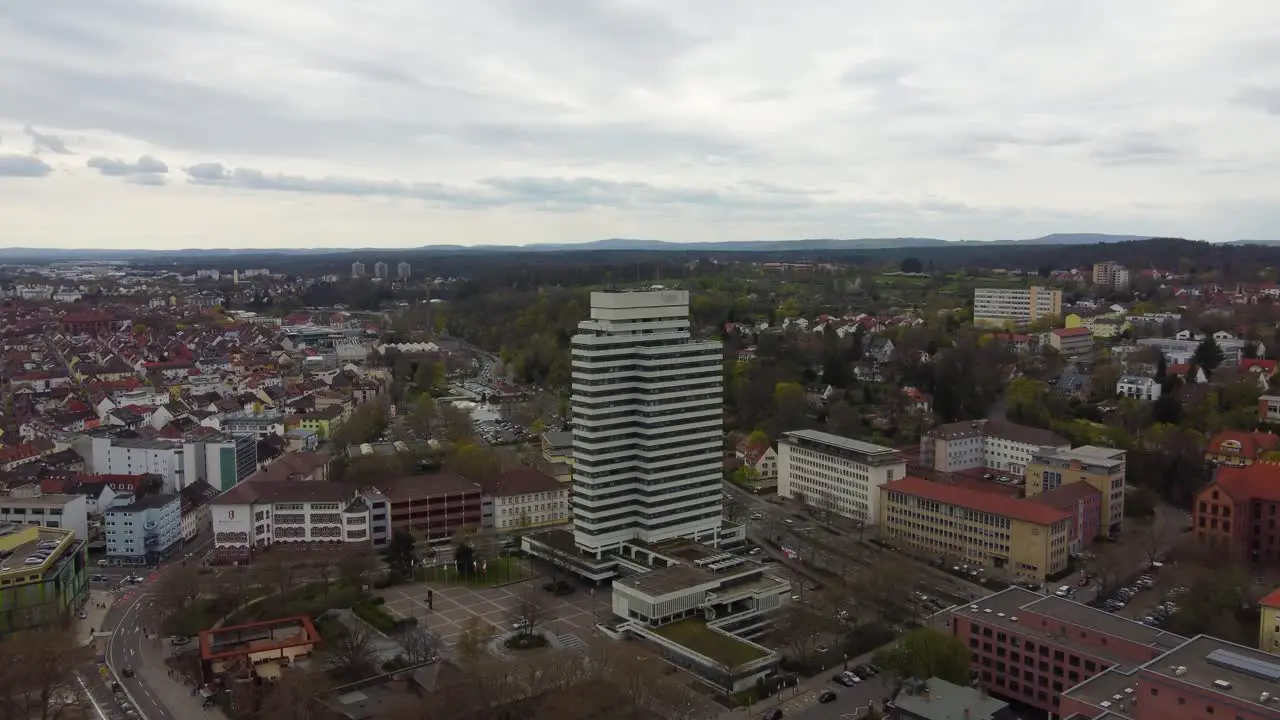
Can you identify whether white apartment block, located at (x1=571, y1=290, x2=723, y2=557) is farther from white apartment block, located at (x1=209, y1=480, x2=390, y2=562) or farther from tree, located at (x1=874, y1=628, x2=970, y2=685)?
tree, located at (x1=874, y1=628, x2=970, y2=685)

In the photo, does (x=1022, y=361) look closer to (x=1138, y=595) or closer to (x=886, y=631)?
(x=1138, y=595)

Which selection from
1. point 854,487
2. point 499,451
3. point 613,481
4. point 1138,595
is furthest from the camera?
point 499,451

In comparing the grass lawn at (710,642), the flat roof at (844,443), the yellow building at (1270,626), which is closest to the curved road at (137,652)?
the grass lawn at (710,642)

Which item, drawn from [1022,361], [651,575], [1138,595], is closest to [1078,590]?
[1138,595]

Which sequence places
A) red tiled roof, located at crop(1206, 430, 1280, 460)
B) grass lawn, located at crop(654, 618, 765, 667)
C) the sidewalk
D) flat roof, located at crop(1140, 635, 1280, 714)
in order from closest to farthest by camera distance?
flat roof, located at crop(1140, 635, 1280, 714)
the sidewalk
grass lawn, located at crop(654, 618, 765, 667)
red tiled roof, located at crop(1206, 430, 1280, 460)

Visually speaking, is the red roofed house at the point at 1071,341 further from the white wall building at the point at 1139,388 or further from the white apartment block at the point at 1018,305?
the white wall building at the point at 1139,388

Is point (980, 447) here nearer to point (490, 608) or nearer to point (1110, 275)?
point (490, 608)

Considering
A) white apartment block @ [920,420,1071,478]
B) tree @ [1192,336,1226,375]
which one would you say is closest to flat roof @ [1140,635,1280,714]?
white apartment block @ [920,420,1071,478]
